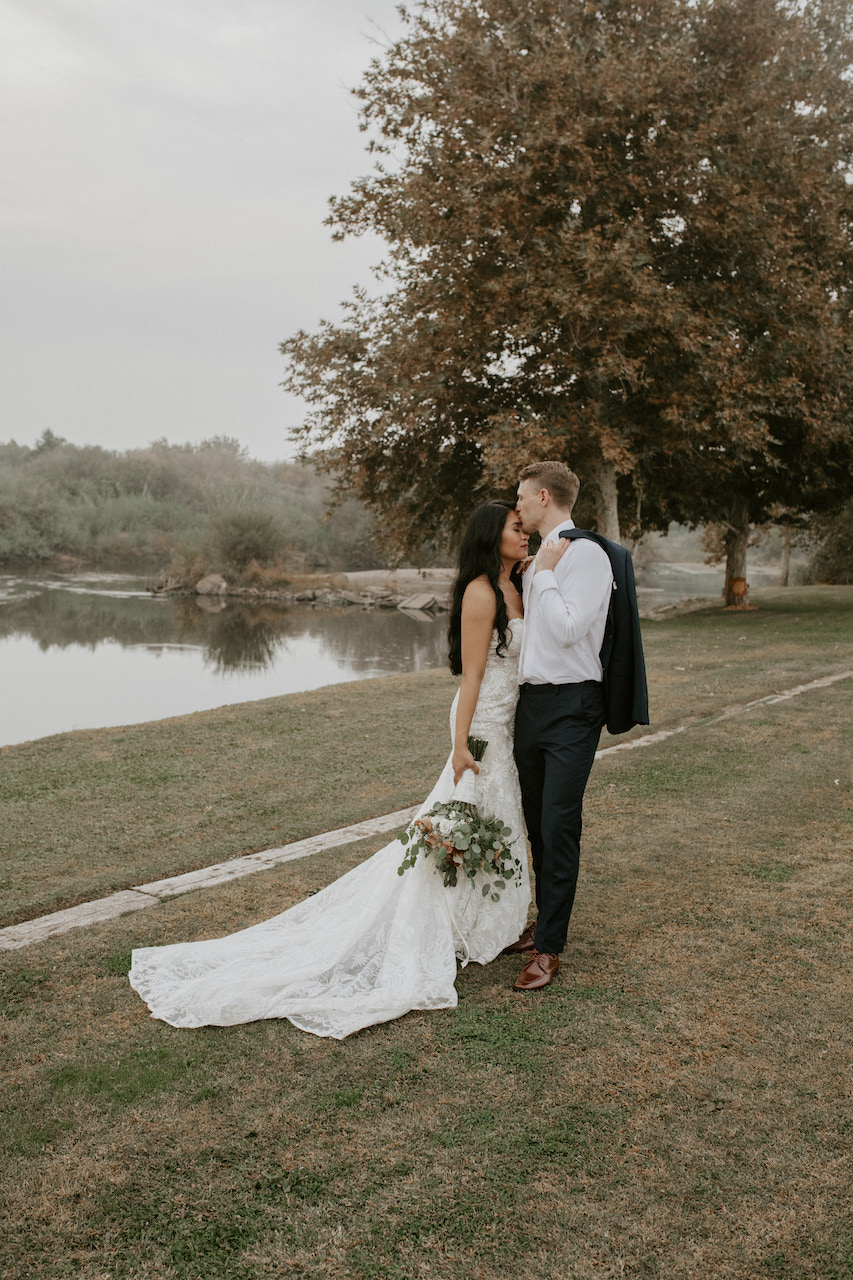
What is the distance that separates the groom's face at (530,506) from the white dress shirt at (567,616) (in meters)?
0.10

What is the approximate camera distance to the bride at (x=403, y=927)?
3.86m

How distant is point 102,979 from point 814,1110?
9.59ft

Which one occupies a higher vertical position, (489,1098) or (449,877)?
(449,877)

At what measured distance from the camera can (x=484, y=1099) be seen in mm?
3264

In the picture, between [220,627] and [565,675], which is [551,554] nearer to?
[565,675]

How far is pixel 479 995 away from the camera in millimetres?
4047

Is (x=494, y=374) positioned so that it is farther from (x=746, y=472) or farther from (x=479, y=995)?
(x=479, y=995)

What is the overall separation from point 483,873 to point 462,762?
54 cm

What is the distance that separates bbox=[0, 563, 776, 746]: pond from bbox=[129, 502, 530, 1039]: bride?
441 inches

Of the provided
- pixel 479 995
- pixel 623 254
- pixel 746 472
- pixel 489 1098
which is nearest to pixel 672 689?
pixel 623 254

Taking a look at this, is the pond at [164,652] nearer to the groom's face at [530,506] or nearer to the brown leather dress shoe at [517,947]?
the brown leather dress shoe at [517,947]

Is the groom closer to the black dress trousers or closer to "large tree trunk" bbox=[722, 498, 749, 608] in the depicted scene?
the black dress trousers

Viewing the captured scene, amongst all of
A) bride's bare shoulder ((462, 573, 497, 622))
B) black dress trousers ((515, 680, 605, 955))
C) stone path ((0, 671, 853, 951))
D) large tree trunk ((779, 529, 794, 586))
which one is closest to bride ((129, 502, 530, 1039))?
bride's bare shoulder ((462, 573, 497, 622))

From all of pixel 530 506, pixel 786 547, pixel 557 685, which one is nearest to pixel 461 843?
pixel 557 685
